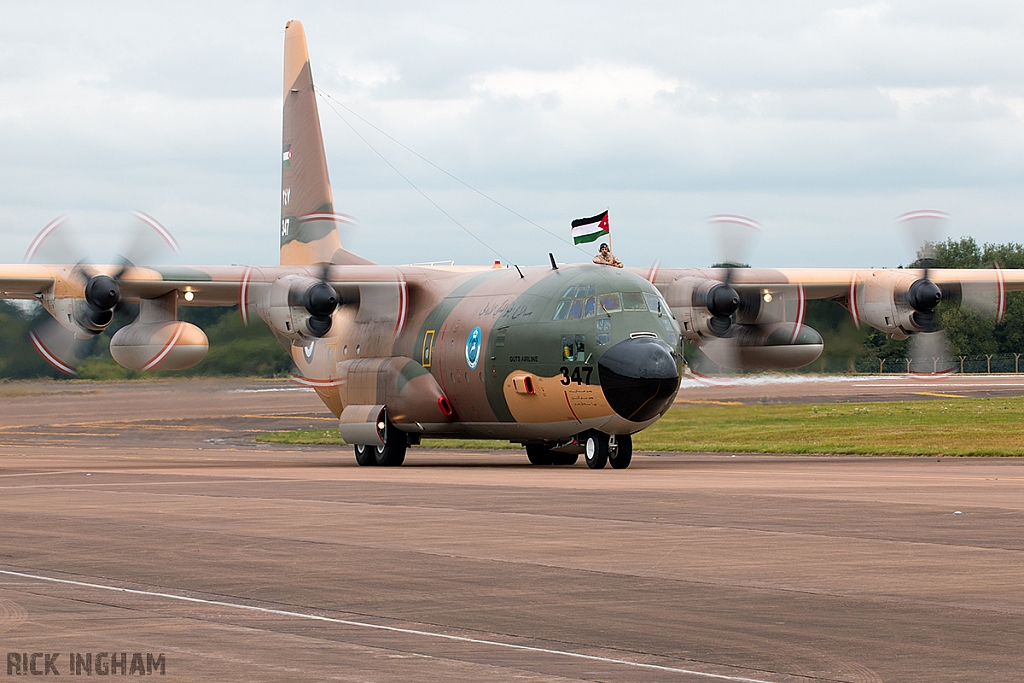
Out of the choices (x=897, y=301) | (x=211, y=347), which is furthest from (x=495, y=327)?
(x=897, y=301)

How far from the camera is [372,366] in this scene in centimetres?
3350

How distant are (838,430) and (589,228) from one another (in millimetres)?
14826

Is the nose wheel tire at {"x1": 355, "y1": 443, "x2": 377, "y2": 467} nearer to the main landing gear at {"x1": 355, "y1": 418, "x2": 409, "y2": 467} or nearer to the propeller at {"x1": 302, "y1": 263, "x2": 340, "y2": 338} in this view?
the main landing gear at {"x1": 355, "y1": 418, "x2": 409, "y2": 467}

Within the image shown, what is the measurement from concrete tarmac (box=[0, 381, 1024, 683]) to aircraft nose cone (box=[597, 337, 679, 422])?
2.06 meters

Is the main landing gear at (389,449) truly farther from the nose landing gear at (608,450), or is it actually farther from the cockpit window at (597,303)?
the cockpit window at (597,303)

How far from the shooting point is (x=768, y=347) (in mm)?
34406

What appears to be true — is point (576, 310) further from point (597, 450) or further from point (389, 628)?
point (389, 628)

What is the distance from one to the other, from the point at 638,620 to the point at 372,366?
79.4ft

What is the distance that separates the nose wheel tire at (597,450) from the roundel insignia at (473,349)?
3.37 meters

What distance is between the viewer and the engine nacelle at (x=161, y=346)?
3053 centimetres

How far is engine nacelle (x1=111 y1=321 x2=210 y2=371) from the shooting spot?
3053 cm

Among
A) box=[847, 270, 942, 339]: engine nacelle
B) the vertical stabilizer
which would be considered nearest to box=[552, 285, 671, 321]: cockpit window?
box=[847, 270, 942, 339]: engine nacelle

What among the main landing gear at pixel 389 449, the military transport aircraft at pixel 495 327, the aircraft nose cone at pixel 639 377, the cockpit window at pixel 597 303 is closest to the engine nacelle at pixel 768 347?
the military transport aircraft at pixel 495 327

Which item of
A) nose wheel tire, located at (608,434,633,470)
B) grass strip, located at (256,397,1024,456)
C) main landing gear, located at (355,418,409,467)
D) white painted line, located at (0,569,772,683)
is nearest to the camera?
white painted line, located at (0,569,772,683)
